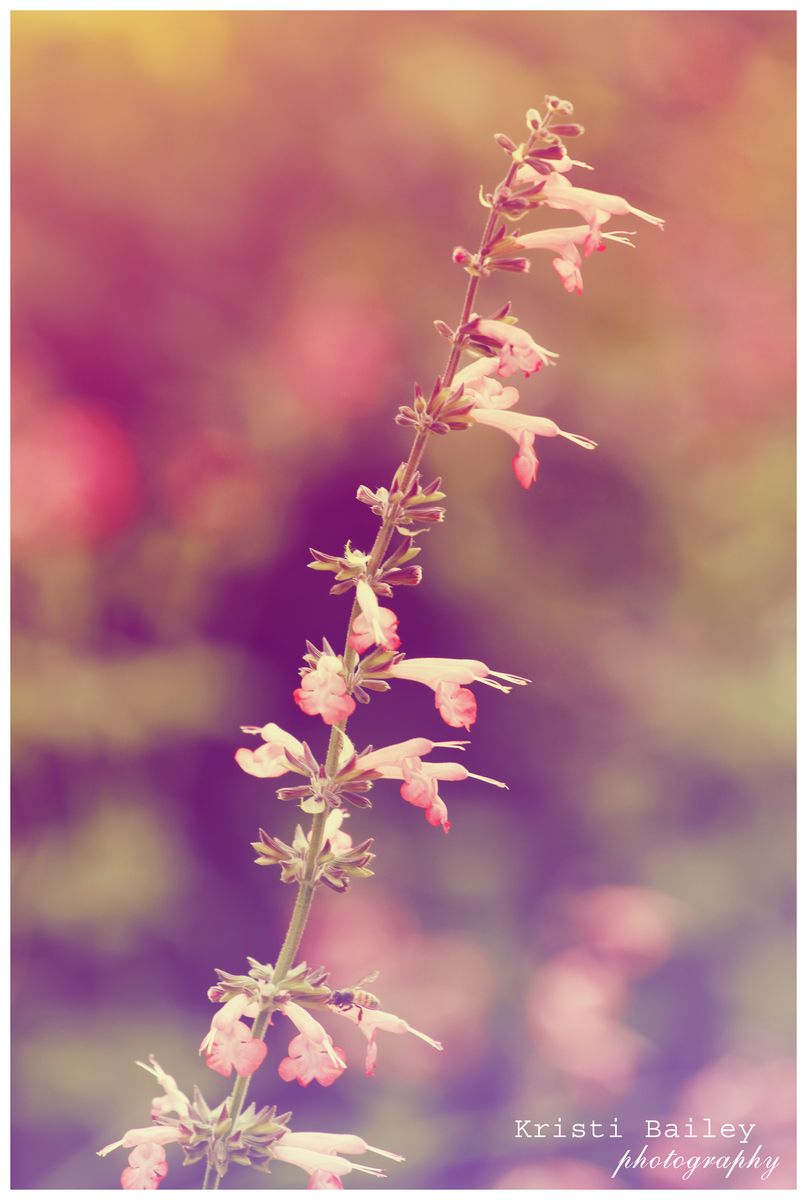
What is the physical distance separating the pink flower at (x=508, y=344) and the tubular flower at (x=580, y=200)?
12 centimetres

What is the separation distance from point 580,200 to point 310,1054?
715mm

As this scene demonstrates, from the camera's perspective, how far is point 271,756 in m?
0.86

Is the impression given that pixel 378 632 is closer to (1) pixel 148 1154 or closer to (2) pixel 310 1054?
(2) pixel 310 1054

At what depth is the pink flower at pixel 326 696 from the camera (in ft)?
2.52

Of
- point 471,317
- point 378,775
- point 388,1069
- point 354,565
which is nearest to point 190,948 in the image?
point 388,1069

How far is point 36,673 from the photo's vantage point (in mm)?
1168

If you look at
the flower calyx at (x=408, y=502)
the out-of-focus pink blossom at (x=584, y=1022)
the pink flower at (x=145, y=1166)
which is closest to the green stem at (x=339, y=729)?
the flower calyx at (x=408, y=502)

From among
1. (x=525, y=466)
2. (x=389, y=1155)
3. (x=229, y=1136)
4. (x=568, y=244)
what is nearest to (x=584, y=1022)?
(x=389, y=1155)

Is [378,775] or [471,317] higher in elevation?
[471,317]

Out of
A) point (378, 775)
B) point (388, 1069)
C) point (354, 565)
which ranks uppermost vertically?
point (354, 565)

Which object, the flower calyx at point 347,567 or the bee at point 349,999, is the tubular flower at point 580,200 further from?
the bee at point 349,999

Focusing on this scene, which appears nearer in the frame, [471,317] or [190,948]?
[471,317]

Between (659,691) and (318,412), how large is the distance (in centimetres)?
48
